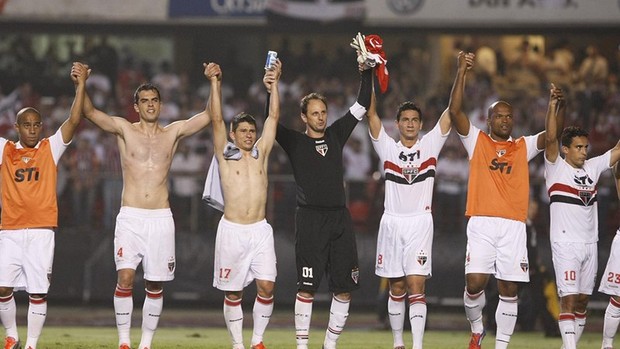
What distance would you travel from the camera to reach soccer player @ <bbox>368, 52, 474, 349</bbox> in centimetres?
1520

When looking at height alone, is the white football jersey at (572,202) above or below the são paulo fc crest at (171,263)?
above

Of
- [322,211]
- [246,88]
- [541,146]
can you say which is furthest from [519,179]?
[246,88]

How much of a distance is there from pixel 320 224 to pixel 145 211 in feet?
6.72

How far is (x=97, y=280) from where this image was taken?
2331 cm

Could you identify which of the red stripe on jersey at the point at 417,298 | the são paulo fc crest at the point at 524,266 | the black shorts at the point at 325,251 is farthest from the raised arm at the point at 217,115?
the são paulo fc crest at the point at 524,266

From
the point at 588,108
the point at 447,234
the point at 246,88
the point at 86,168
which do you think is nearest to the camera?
the point at 447,234

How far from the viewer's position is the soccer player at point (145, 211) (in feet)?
48.8

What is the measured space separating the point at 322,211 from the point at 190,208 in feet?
27.7

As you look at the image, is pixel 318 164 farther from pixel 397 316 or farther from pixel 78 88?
pixel 78 88

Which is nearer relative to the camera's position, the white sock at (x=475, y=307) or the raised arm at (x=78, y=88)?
the raised arm at (x=78, y=88)

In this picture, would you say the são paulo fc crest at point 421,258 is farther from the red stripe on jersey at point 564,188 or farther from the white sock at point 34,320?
the white sock at point 34,320

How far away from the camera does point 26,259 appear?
49.0 ft

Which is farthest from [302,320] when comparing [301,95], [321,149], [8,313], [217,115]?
[301,95]

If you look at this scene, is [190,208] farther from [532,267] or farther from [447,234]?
[532,267]
